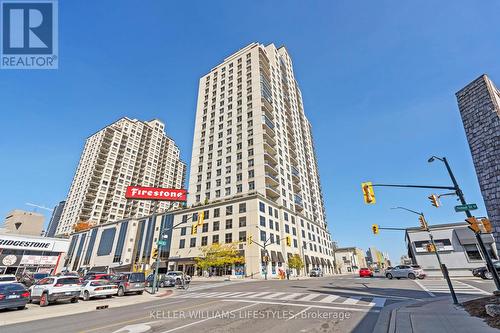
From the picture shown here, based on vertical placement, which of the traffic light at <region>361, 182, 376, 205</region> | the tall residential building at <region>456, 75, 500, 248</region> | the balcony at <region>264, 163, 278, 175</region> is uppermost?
the balcony at <region>264, 163, 278, 175</region>

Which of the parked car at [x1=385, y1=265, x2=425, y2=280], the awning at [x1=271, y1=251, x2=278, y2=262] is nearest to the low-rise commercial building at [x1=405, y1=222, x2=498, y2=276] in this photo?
the parked car at [x1=385, y1=265, x2=425, y2=280]

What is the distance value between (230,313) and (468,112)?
22.2 m

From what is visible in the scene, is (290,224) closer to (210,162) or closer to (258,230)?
(258,230)

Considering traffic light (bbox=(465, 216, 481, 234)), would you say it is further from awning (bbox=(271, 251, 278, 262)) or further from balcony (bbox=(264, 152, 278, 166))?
balcony (bbox=(264, 152, 278, 166))

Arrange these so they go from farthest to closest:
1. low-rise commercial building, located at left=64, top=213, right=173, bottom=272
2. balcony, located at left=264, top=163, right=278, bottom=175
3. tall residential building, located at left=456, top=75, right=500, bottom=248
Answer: low-rise commercial building, located at left=64, top=213, right=173, bottom=272 < balcony, located at left=264, top=163, right=278, bottom=175 < tall residential building, located at left=456, top=75, right=500, bottom=248

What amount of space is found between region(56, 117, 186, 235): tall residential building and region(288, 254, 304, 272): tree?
6580cm

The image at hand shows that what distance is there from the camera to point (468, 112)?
19.0 m

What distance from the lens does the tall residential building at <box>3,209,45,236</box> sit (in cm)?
5054

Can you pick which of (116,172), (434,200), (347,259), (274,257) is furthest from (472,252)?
(116,172)

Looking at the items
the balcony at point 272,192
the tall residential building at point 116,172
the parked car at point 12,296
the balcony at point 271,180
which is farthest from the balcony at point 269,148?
the tall residential building at point 116,172

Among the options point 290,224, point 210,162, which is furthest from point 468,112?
point 210,162

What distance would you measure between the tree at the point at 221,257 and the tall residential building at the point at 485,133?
38143 millimetres

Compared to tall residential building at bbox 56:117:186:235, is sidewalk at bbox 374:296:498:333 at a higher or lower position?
lower

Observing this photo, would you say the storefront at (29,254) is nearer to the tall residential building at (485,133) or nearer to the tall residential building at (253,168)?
the tall residential building at (253,168)
